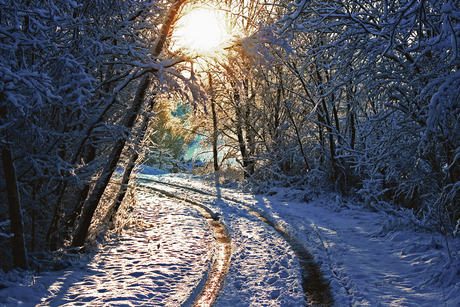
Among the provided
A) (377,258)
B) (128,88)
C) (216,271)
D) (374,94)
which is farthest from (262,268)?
(128,88)

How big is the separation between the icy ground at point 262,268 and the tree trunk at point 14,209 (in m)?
0.27

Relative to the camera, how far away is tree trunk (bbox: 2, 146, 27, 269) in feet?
14.3

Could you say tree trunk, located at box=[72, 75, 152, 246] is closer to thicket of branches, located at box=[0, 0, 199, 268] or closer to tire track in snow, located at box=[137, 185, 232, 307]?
thicket of branches, located at box=[0, 0, 199, 268]

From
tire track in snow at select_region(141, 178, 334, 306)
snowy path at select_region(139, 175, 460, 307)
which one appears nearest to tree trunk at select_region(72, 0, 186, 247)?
snowy path at select_region(139, 175, 460, 307)

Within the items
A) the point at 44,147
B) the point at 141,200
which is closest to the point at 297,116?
the point at 141,200

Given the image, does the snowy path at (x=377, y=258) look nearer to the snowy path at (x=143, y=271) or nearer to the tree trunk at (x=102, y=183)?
the snowy path at (x=143, y=271)

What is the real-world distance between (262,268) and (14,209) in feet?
A: 14.1

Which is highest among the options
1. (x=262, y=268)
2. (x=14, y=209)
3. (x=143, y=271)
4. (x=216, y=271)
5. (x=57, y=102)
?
(x=57, y=102)

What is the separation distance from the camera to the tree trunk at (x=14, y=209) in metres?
4.37

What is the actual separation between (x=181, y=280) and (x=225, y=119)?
14.6m

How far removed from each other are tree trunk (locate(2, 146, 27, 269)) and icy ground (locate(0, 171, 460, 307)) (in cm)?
27

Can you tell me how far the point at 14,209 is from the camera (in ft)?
14.8

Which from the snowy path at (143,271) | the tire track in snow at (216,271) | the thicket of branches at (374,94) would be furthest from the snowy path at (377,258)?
the snowy path at (143,271)

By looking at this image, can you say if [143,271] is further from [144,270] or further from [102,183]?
[102,183]
